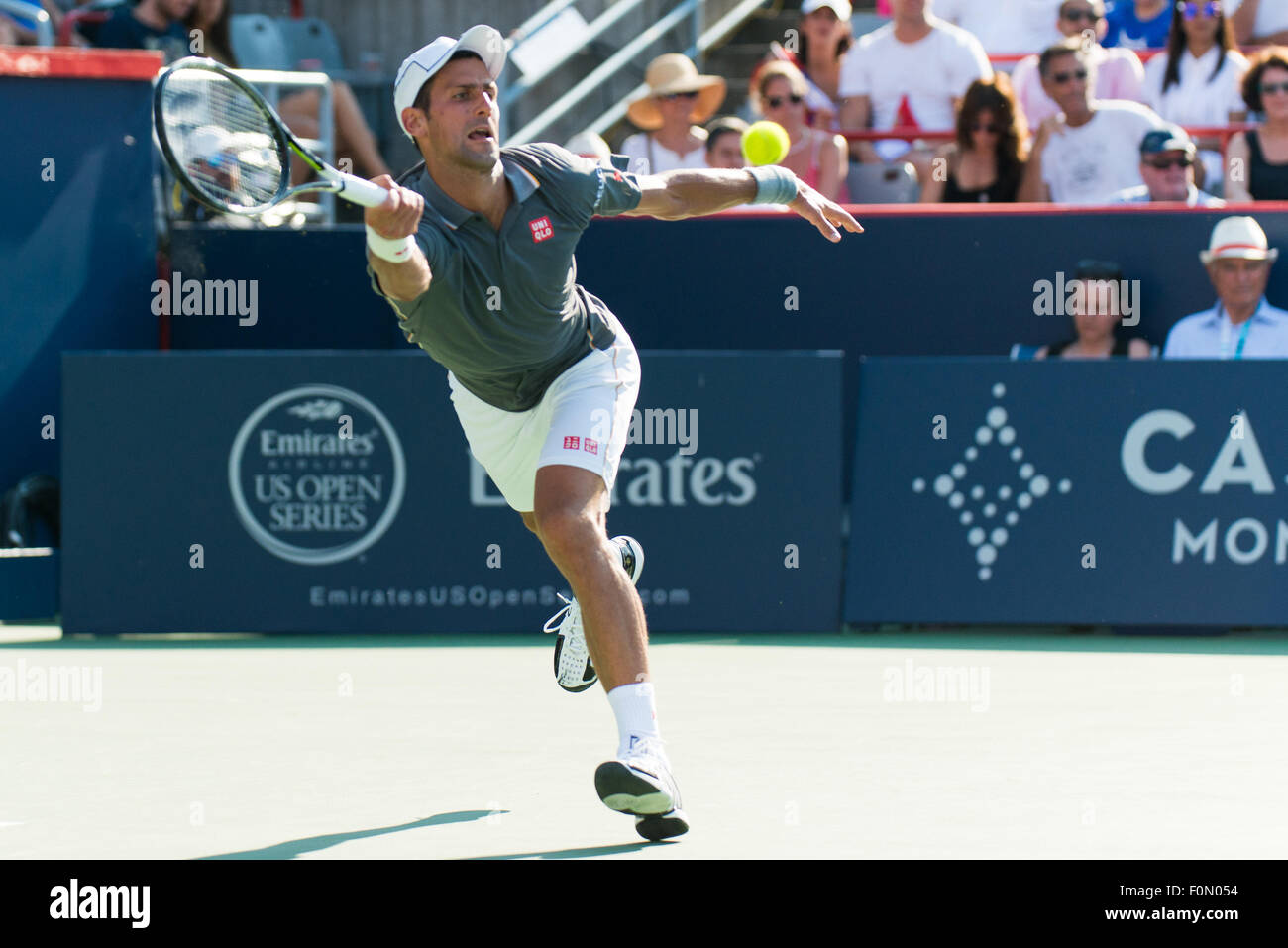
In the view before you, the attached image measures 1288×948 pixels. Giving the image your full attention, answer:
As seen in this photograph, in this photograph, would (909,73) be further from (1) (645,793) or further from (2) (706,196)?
(1) (645,793)

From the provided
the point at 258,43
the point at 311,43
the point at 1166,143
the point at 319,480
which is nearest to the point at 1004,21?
the point at 1166,143

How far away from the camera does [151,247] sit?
9.66 metres

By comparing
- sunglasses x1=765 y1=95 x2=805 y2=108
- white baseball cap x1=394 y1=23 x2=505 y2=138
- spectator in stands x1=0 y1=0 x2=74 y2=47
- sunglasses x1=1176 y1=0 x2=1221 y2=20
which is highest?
sunglasses x1=1176 y1=0 x2=1221 y2=20

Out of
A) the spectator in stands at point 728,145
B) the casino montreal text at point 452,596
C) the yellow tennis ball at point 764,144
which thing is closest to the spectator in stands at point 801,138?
the spectator in stands at point 728,145

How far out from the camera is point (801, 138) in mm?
10086

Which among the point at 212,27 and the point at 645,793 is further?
the point at 212,27

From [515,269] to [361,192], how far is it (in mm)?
802

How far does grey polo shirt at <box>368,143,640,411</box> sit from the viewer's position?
4.64 meters

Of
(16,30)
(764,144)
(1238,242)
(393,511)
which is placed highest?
(16,30)

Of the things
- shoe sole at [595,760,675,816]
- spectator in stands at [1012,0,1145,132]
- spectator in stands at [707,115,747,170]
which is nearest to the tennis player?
shoe sole at [595,760,675,816]

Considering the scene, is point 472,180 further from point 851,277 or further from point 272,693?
point 851,277

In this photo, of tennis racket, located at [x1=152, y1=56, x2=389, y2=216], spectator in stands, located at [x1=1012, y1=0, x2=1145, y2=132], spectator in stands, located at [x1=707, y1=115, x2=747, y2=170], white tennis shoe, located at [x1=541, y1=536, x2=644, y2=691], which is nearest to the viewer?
tennis racket, located at [x1=152, y1=56, x2=389, y2=216]

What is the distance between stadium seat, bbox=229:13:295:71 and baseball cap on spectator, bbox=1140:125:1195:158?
17.8 feet

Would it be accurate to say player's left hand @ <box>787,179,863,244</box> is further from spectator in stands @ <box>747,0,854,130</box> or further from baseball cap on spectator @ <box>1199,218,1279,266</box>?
spectator in stands @ <box>747,0,854,130</box>
